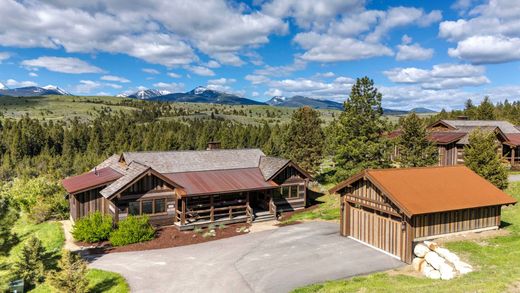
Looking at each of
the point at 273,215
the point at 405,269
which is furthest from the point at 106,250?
the point at 405,269

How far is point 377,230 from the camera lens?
67.6ft

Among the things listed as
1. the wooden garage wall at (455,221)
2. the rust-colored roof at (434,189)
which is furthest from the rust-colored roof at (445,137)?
the wooden garage wall at (455,221)

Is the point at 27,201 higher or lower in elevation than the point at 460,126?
lower

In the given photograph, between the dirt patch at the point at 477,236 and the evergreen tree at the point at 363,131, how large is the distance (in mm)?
15624

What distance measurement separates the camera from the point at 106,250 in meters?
22.7

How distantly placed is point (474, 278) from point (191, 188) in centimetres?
1885

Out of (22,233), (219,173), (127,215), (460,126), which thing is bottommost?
(22,233)

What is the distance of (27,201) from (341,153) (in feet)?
95.7

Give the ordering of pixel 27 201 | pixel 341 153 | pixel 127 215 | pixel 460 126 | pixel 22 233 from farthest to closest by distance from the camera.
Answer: pixel 460 126 < pixel 341 153 < pixel 27 201 < pixel 22 233 < pixel 127 215

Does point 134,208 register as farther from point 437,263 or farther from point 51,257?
point 437,263

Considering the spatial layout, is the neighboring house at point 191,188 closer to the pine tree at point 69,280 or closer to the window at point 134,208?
the window at point 134,208

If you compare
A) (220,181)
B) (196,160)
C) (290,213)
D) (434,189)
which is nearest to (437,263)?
(434,189)

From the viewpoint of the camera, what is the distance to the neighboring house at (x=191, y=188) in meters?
27.0

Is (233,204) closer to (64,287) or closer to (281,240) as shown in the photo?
(281,240)
